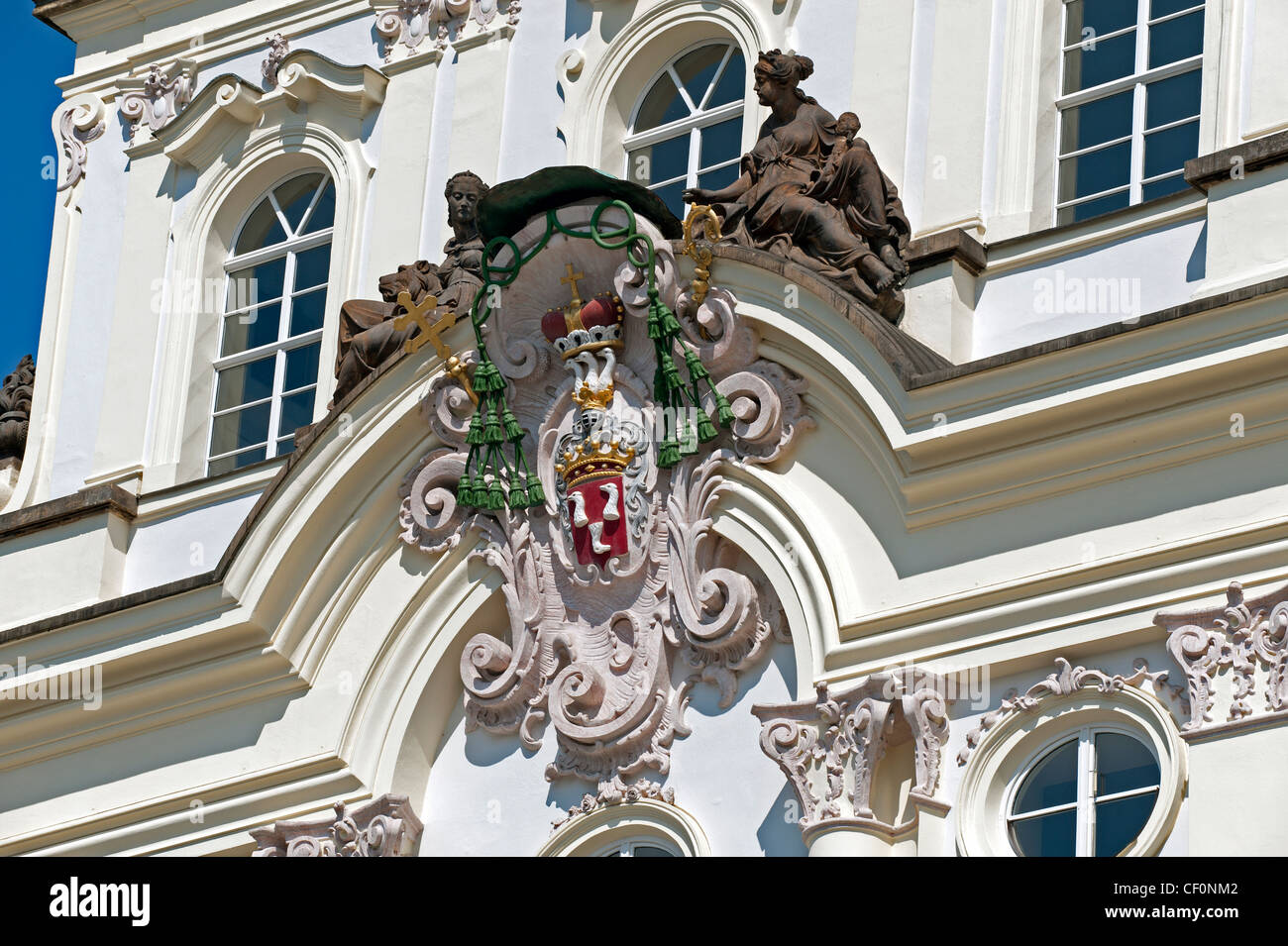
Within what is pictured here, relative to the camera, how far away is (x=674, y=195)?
2006 centimetres

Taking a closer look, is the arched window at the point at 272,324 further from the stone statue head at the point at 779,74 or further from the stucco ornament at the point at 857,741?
the stucco ornament at the point at 857,741

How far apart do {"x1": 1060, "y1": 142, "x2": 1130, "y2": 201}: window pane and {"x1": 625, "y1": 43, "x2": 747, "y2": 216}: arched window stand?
6.58ft

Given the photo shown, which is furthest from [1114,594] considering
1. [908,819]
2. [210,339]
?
[210,339]

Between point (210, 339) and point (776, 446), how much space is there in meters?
4.66

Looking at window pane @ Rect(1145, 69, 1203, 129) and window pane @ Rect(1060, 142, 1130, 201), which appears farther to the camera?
window pane @ Rect(1060, 142, 1130, 201)

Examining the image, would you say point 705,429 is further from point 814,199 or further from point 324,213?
point 324,213

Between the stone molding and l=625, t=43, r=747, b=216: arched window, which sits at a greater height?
l=625, t=43, r=747, b=216: arched window

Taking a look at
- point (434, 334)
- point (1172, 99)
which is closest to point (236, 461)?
point (434, 334)

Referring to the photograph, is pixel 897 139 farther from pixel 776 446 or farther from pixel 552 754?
pixel 552 754

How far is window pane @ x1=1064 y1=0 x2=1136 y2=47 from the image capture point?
18.9 m

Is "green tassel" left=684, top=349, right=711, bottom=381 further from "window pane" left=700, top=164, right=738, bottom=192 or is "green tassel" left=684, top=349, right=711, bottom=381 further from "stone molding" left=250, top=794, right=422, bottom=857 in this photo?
"stone molding" left=250, top=794, right=422, bottom=857

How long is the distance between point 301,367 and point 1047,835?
6.24m

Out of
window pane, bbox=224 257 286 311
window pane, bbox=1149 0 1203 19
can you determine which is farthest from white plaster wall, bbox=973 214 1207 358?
window pane, bbox=224 257 286 311
